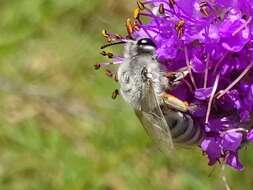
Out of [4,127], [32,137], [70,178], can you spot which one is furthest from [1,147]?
[70,178]

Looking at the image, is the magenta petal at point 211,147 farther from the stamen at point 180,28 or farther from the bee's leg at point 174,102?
the stamen at point 180,28

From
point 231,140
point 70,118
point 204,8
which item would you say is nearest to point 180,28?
point 204,8

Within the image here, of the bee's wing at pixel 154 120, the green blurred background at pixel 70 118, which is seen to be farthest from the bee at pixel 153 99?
the green blurred background at pixel 70 118

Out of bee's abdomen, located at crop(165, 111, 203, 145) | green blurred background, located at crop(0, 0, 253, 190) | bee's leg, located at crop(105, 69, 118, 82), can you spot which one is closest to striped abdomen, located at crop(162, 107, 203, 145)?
bee's abdomen, located at crop(165, 111, 203, 145)

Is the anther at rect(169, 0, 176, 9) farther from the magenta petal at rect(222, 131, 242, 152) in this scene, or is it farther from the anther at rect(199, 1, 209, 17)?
the magenta petal at rect(222, 131, 242, 152)

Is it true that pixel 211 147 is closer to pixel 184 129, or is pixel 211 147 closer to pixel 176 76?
pixel 184 129
